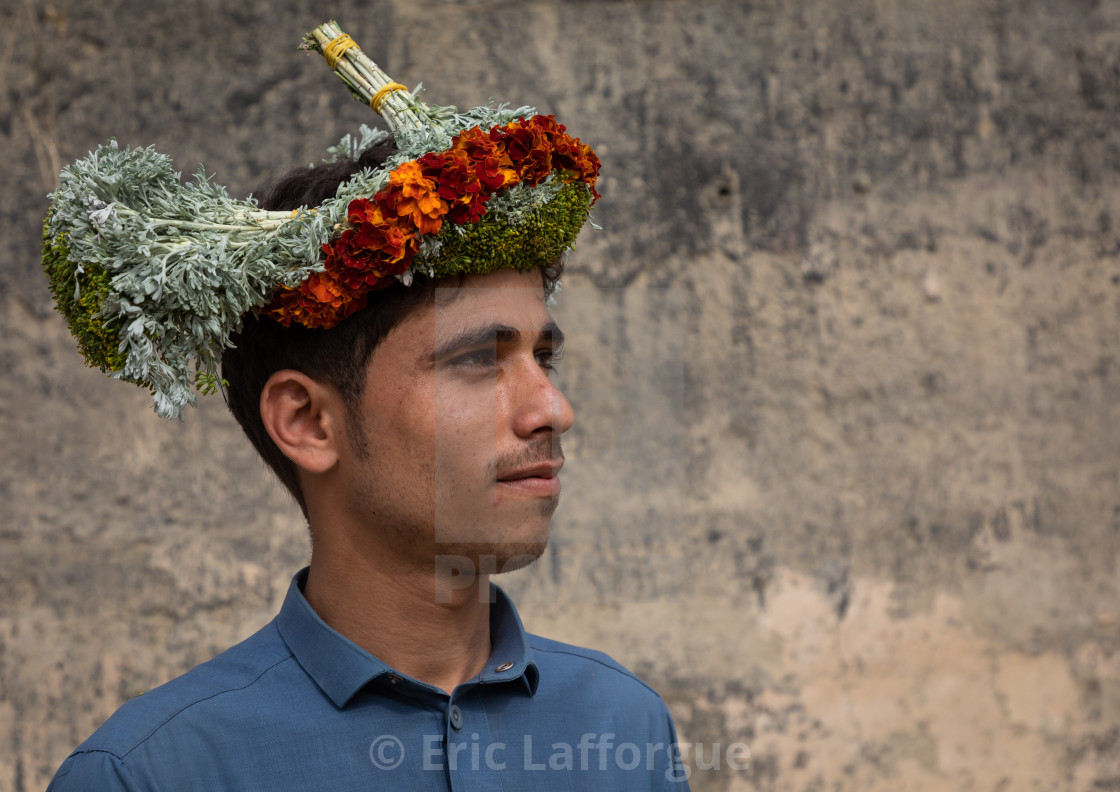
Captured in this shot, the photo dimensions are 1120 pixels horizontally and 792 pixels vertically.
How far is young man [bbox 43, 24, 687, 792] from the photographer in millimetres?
1687

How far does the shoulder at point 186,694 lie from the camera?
1.63 metres

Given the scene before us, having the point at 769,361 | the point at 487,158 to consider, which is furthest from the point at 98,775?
the point at 769,361

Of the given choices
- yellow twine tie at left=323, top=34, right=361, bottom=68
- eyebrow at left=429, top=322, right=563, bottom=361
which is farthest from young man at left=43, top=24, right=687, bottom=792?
yellow twine tie at left=323, top=34, right=361, bottom=68

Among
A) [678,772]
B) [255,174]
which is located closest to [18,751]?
[255,174]

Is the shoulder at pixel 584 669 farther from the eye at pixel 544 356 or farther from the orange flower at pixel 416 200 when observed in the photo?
the orange flower at pixel 416 200

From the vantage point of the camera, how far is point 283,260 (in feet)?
5.84

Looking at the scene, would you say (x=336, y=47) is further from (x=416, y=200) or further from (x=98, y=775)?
(x=98, y=775)

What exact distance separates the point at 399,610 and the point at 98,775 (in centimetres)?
53

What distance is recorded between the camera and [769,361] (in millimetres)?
3693

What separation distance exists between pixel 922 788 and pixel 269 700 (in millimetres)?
2713

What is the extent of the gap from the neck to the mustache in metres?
0.23

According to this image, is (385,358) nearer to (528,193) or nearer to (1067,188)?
(528,193)

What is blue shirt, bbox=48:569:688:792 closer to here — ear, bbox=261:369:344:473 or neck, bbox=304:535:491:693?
neck, bbox=304:535:491:693

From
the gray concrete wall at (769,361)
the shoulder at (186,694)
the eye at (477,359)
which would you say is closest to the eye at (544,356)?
the eye at (477,359)
